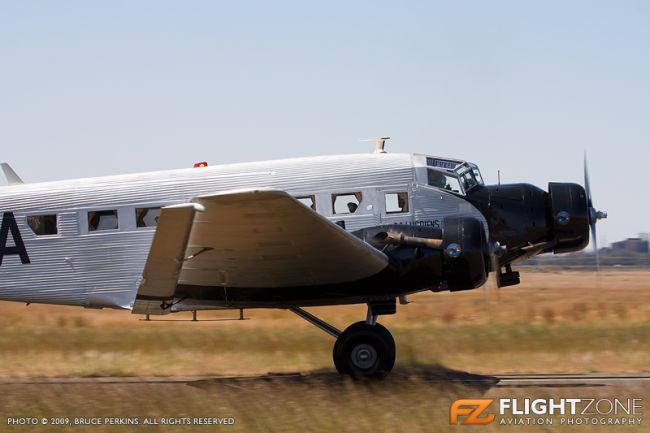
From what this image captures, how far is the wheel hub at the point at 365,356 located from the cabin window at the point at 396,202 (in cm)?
204

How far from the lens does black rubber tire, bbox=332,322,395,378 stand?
1160cm

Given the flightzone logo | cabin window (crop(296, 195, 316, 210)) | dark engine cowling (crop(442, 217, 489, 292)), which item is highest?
cabin window (crop(296, 195, 316, 210))

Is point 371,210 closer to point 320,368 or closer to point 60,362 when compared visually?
point 320,368

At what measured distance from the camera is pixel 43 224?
41.5 ft

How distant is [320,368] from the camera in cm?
1318

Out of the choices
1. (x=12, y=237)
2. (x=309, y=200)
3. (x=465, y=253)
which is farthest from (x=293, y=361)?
(x=12, y=237)

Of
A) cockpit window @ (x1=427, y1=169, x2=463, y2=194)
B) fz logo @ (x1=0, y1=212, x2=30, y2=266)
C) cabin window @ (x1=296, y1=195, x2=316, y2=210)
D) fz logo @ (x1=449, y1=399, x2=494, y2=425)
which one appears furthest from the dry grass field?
cockpit window @ (x1=427, y1=169, x2=463, y2=194)

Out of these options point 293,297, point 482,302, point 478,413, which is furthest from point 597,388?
point 482,302

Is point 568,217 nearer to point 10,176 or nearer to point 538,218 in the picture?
point 538,218

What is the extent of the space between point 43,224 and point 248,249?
12.5ft

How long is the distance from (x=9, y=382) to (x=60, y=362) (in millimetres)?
1653

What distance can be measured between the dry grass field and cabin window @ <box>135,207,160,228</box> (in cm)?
233

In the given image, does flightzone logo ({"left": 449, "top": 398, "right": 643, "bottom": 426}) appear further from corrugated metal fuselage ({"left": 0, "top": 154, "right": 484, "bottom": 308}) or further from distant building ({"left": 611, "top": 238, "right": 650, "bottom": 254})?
distant building ({"left": 611, "top": 238, "right": 650, "bottom": 254})

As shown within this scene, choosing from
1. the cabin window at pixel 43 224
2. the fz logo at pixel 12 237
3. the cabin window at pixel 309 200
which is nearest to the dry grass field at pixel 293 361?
the fz logo at pixel 12 237
